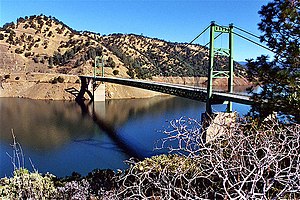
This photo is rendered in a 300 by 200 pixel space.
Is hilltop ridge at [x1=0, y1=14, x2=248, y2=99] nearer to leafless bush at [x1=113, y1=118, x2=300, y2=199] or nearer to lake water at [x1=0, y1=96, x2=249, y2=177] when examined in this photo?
lake water at [x1=0, y1=96, x2=249, y2=177]

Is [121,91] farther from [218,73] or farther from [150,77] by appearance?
[218,73]

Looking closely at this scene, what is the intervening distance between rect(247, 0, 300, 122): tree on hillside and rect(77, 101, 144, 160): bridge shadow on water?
29.3ft

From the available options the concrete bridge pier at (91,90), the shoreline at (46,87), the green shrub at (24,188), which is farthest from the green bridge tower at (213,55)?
the concrete bridge pier at (91,90)

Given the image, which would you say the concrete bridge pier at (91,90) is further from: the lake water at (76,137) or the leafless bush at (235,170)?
the leafless bush at (235,170)

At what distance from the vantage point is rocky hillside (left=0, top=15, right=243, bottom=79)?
162 feet

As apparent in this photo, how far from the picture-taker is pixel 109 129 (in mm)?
22344

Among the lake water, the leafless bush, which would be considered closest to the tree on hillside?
the leafless bush

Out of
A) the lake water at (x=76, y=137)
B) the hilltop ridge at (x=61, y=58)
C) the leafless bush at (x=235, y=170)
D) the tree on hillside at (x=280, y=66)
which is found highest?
the hilltop ridge at (x=61, y=58)

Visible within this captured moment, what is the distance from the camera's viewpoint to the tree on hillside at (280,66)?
6.32m

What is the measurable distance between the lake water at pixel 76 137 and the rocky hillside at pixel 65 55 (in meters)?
18.5

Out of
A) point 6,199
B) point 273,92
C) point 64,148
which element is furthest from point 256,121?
point 64,148

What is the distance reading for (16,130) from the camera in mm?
20453

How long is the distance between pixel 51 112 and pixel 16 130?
8.99m

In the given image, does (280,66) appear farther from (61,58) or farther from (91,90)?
(61,58)
